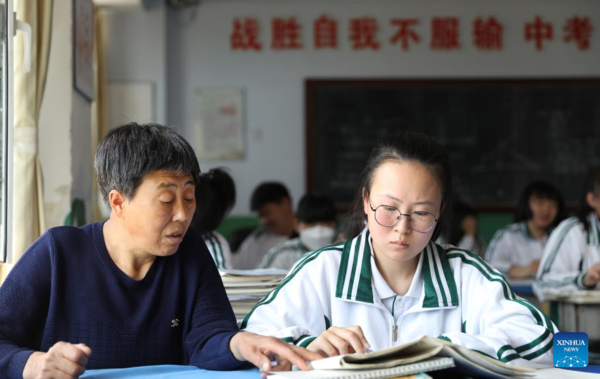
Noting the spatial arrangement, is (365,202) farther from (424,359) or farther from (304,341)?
(424,359)

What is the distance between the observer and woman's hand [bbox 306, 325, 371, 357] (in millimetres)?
1353

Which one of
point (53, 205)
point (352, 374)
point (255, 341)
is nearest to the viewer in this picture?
point (352, 374)

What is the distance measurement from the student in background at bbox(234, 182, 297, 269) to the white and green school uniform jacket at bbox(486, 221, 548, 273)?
1.37 metres

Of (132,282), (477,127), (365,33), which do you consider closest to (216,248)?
(132,282)

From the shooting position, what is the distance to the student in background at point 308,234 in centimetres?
384

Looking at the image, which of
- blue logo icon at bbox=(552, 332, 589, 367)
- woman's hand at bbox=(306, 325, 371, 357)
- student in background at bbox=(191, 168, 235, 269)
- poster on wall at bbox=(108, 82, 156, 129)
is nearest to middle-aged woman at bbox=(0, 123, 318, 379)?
woman's hand at bbox=(306, 325, 371, 357)

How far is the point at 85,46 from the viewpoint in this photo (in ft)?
13.5

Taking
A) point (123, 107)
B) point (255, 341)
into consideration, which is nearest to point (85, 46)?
point (123, 107)

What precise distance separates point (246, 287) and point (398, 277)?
2.11 ft

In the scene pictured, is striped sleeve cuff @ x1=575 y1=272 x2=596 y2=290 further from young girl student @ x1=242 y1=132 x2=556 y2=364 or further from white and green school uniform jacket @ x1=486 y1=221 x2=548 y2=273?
young girl student @ x1=242 y1=132 x2=556 y2=364

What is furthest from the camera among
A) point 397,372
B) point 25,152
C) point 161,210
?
point 25,152

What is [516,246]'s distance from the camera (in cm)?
484

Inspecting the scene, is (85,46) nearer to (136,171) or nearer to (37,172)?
(37,172)

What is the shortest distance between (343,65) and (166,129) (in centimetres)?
503
